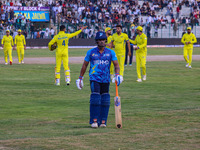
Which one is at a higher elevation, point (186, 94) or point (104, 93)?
point (104, 93)

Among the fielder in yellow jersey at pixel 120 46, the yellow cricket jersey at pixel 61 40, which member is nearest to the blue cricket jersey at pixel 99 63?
the yellow cricket jersey at pixel 61 40

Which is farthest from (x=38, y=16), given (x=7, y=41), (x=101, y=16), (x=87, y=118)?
(x=87, y=118)

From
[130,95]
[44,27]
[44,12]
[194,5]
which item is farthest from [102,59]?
[194,5]

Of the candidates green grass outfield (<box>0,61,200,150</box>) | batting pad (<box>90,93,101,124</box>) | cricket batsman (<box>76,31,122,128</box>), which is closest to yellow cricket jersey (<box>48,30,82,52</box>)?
green grass outfield (<box>0,61,200,150</box>)

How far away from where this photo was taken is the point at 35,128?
9.88 m

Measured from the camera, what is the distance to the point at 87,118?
11.4m

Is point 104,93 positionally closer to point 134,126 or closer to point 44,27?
point 134,126

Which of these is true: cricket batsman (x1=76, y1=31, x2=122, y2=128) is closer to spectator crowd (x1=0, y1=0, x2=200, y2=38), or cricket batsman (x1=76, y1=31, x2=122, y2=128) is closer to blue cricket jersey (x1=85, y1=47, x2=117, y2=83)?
blue cricket jersey (x1=85, y1=47, x2=117, y2=83)

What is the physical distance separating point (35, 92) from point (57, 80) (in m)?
2.55

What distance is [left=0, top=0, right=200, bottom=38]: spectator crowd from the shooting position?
183 ft

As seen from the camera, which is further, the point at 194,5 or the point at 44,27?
the point at 194,5

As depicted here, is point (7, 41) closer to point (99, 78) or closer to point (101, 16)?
point (99, 78)

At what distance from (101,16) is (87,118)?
4985 centimetres

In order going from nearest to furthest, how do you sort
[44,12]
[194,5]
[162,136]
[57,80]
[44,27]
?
[162,136] < [57,80] < [44,27] < [44,12] < [194,5]
